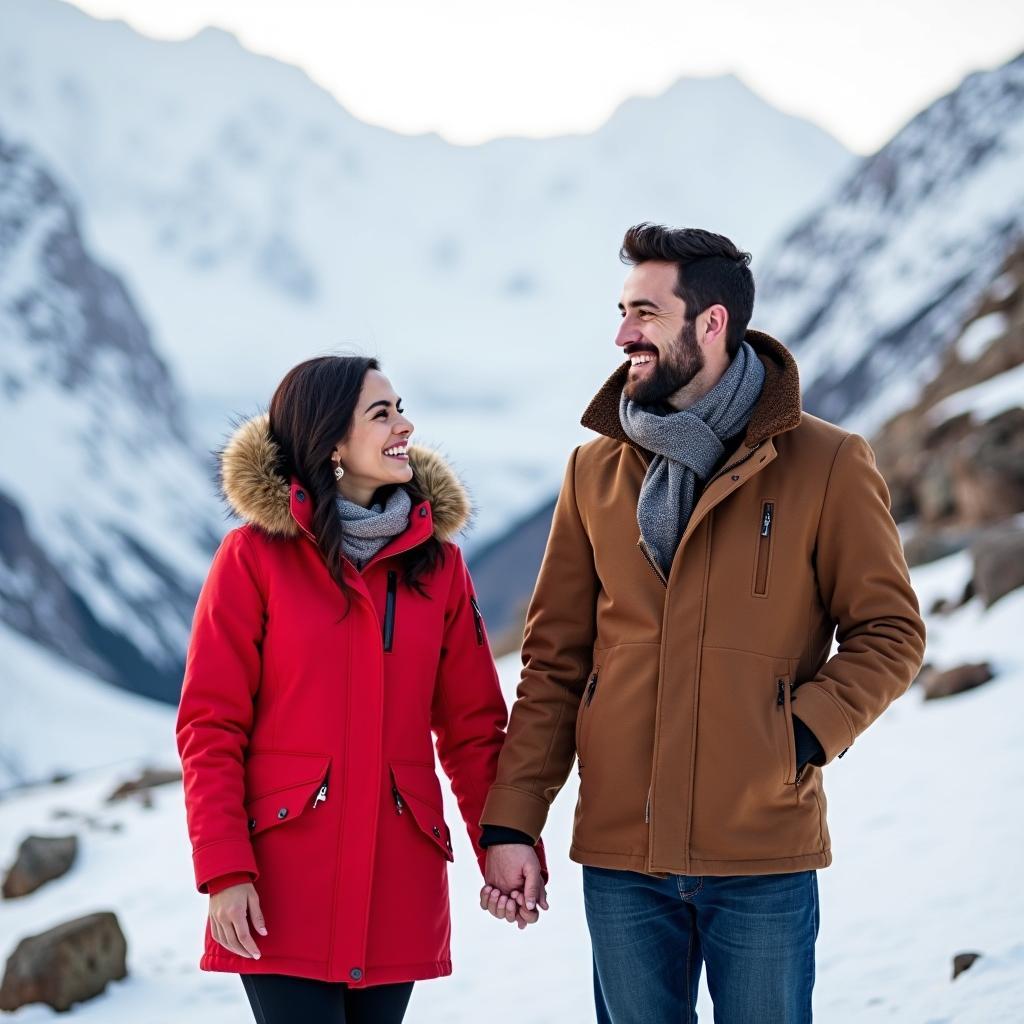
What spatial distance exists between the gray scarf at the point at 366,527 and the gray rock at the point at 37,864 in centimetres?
894

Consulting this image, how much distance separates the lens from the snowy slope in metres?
4.95

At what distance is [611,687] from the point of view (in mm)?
2938

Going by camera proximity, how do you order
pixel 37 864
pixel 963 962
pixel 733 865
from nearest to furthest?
pixel 733 865 → pixel 963 962 → pixel 37 864

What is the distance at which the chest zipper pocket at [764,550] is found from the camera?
283 centimetres

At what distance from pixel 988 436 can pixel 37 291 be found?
7778 centimetres

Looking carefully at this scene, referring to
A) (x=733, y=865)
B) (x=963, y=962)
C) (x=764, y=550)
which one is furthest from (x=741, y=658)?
(x=963, y=962)

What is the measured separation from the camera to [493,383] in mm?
142875

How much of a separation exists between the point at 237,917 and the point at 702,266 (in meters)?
1.66

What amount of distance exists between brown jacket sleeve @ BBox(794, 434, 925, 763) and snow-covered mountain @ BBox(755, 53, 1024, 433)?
3749cm

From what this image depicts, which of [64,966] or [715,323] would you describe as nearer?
[715,323]

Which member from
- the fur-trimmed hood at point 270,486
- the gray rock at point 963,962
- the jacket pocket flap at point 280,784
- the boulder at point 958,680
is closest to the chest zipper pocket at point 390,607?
the fur-trimmed hood at point 270,486

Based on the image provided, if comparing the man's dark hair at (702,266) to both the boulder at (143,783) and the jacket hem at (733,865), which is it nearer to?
the jacket hem at (733,865)

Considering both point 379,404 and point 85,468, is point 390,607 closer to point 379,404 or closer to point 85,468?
point 379,404

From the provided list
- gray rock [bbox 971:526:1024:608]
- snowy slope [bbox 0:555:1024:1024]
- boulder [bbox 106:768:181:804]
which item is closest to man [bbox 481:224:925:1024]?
snowy slope [bbox 0:555:1024:1024]
